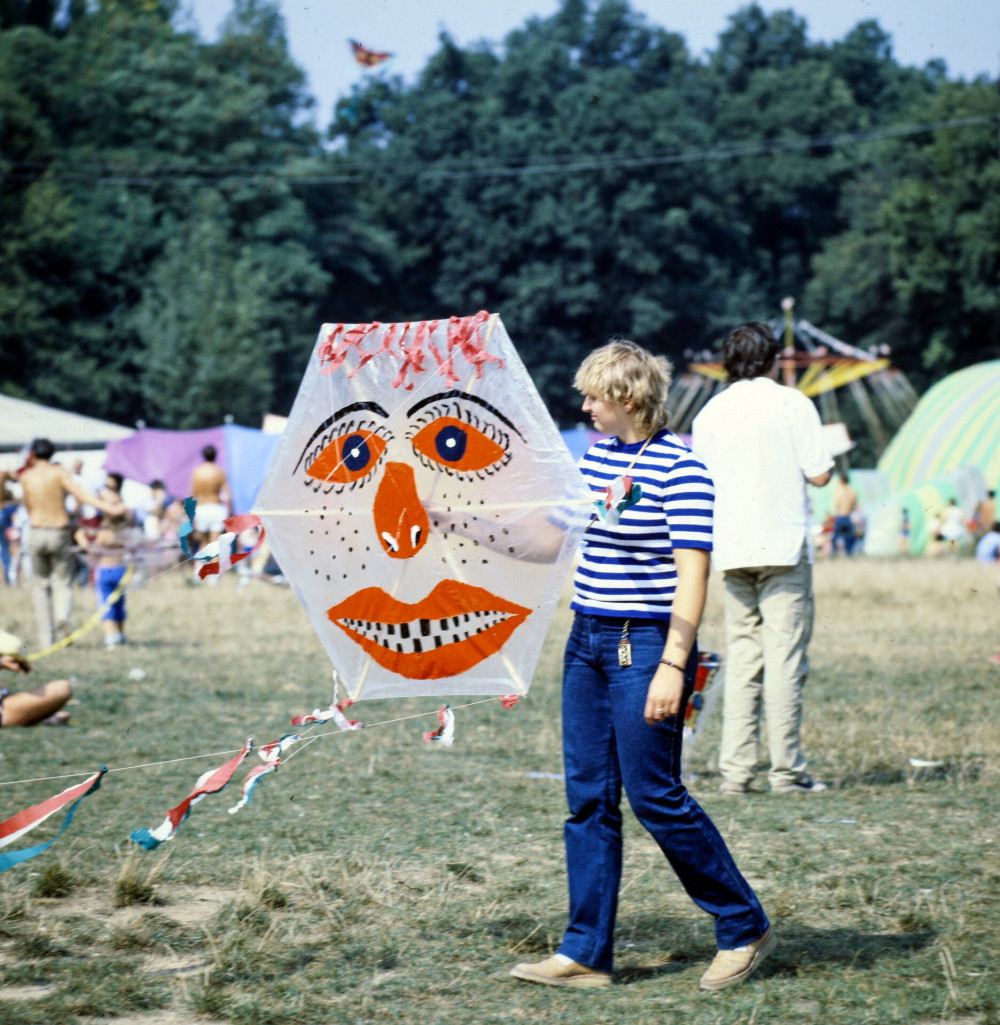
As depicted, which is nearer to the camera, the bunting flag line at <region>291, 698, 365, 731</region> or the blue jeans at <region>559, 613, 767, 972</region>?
the blue jeans at <region>559, 613, 767, 972</region>

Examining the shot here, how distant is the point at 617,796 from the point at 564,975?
1.73 ft

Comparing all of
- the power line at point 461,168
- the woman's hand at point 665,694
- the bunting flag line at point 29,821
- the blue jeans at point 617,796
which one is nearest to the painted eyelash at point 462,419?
the blue jeans at point 617,796

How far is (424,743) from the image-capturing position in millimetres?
8141

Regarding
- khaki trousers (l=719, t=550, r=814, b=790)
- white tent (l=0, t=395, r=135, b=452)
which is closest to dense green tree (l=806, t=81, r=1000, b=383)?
white tent (l=0, t=395, r=135, b=452)

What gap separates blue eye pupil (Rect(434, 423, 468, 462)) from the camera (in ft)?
13.5

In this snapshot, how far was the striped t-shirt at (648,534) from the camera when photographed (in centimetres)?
385

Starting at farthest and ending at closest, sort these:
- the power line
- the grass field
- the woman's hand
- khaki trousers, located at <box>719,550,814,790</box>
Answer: the power line, khaki trousers, located at <box>719,550,814,790</box>, the grass field, the woman's hand

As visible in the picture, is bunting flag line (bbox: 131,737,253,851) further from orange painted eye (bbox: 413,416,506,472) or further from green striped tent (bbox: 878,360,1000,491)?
green striped tent (bbox: 878,360,1000,491)

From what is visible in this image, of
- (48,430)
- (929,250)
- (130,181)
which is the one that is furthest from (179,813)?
(929,250)

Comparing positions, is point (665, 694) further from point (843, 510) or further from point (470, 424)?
point (843, 510)

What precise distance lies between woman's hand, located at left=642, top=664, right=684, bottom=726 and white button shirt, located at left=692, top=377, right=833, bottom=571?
2574 mm

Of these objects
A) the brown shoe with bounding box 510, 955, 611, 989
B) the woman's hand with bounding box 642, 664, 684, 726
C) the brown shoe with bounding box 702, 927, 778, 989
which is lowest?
the brown shoe with bounding box 510, 955, 611, 989

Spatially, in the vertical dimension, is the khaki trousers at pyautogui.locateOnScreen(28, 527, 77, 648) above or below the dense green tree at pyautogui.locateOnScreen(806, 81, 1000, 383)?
below

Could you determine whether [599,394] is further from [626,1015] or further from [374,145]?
[374,145]
